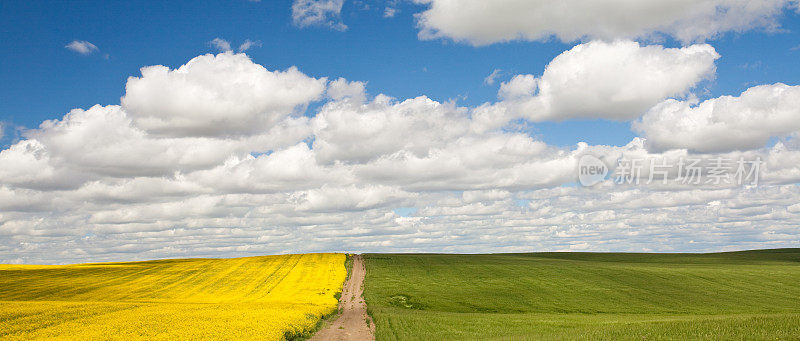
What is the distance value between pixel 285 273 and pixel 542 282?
39471mm

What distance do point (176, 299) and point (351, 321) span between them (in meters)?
28.9

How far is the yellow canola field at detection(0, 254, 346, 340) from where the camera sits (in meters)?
33.6

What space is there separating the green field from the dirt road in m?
1.09

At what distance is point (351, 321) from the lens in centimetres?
4256

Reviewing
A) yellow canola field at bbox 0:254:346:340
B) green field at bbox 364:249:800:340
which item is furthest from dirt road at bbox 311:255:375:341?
yellow canola field at bbox 0:254:346:340

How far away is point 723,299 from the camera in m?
61.2

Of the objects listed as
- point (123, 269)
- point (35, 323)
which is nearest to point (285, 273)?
point (123, 269)

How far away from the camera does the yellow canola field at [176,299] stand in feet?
110

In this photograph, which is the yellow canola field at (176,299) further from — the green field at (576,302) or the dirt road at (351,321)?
the green field at (576,302)

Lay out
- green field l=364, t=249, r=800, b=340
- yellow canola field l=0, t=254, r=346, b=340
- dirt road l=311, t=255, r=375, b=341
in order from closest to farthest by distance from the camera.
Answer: green field l=364, t=249, r=800, b=340 < yellow canola field l=0, t=254, r=346, b=340 < dirt road l=311, t=255, r=375, b=341

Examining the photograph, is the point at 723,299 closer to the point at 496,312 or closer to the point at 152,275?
the point at 496,312

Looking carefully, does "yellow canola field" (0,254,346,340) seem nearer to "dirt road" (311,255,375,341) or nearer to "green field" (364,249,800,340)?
"dirt road" (311,255,375,341)

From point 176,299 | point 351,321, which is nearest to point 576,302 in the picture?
point 351,321

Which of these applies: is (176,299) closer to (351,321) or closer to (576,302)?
(351,321)
